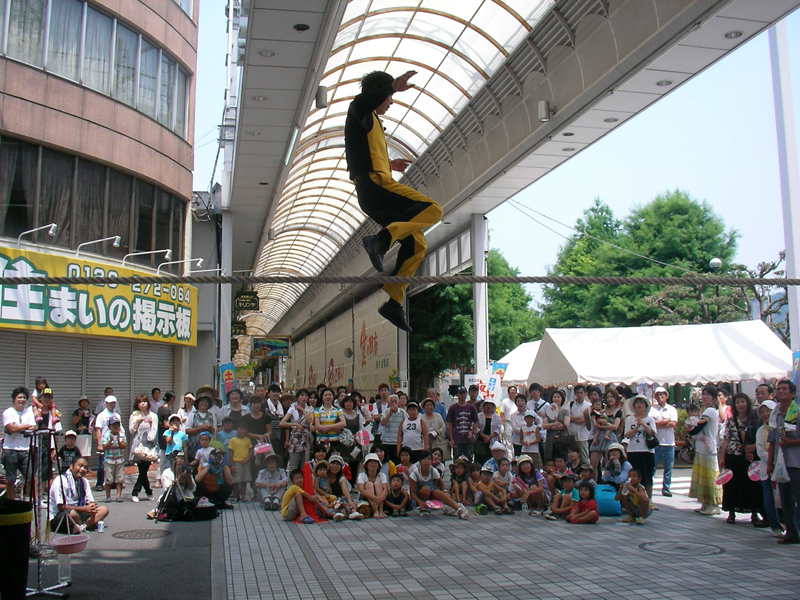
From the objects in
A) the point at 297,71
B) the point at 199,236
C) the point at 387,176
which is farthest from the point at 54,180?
the point at 387,176

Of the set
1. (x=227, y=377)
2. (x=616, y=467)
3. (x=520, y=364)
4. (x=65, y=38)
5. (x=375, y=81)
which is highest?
(x=65, y=38)

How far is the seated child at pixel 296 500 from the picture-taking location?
9.63 meters

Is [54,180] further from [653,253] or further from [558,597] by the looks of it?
[653,253]

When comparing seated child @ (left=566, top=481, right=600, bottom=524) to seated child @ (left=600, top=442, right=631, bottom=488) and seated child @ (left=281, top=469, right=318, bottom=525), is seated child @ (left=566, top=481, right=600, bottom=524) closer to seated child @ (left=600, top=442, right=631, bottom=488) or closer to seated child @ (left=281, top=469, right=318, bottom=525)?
seated child @ (left=600, top=442, right=631, bottom=488)

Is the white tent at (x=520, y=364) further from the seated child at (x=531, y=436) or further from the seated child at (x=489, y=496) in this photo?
the seated child at (x=489, y=496)

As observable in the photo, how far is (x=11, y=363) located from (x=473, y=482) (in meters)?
7.95

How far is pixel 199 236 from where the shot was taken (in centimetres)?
1925

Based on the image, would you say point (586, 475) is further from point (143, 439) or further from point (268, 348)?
point (268, 348)

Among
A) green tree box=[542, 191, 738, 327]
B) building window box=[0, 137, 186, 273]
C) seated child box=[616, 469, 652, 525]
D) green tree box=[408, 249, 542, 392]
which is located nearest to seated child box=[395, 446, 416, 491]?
seated child box=[616, 469, 652, 525]

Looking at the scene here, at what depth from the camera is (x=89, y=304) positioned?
43.5 feet

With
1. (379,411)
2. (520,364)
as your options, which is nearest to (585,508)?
(379,411)

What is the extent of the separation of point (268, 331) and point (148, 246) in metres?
45.6

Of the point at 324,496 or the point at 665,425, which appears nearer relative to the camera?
the point at 324,496

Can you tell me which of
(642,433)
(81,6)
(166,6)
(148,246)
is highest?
(166,6)
